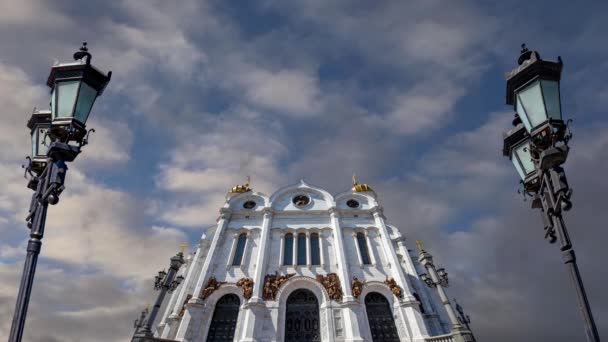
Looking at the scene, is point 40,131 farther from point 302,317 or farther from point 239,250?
point 239,250

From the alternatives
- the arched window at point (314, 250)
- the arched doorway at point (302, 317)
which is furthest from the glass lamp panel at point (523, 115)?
the arched window at point (314, 250)

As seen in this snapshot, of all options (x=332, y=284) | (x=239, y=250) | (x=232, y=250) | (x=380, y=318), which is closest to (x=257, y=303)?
(x=332, y=284)

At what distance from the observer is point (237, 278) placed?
25.5m

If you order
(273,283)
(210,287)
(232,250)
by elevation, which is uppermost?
(232,250)

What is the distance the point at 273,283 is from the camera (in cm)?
2489

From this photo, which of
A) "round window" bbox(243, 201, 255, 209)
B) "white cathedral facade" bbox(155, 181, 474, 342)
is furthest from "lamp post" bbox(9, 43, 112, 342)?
"round window" bbox(243, 201, 255, 209)

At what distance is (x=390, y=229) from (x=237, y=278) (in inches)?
561

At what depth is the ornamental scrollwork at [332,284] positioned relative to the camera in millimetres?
24161

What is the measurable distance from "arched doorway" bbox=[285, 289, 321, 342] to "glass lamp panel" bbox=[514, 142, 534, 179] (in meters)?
18.5

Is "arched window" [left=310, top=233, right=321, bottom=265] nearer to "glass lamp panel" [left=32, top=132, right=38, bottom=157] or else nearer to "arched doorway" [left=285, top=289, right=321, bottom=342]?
"arched doorway" [left=285, top=289, right=321, bottom=342]

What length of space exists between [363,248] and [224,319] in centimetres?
1193

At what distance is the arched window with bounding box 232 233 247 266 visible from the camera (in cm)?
2722

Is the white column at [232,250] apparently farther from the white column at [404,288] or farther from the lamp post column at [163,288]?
the white column at [404,288]

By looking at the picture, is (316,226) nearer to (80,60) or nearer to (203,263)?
(203,263)
